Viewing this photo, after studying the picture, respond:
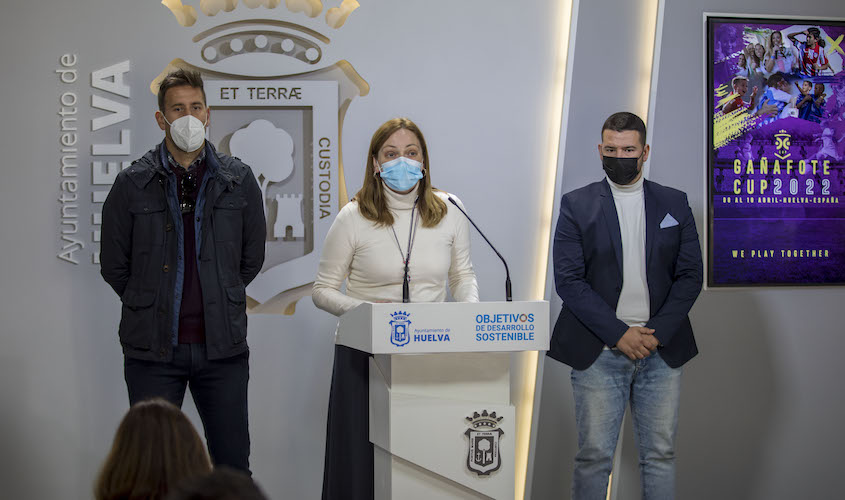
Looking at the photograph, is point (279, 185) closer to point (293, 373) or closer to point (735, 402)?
point (293, 373)

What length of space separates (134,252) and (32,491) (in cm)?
173

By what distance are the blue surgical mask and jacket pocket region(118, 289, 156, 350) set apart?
910mm

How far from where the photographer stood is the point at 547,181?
4.16m

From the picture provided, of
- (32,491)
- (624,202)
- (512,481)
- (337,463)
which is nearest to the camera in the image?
(512,481)

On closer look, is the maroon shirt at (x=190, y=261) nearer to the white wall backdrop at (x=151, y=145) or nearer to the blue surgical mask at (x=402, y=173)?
the blue surgical mask at (x=402, y=173)

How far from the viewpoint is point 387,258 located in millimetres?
3033

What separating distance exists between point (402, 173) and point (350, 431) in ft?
2.95

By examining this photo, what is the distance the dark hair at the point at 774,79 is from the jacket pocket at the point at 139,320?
298 cm

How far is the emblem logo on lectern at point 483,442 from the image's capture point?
8.46 feet

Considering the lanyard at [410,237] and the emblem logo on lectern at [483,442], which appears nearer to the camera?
the emblem logo on lectern at [483,442]

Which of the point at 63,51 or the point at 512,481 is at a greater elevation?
the point at 63,51

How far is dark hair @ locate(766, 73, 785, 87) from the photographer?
4113 millimetres

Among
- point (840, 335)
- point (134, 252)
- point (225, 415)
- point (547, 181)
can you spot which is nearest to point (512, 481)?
point (225, 415)

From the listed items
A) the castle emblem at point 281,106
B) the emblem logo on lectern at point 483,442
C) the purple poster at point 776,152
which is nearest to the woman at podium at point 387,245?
the emblem logo on lectern at point 483,442
